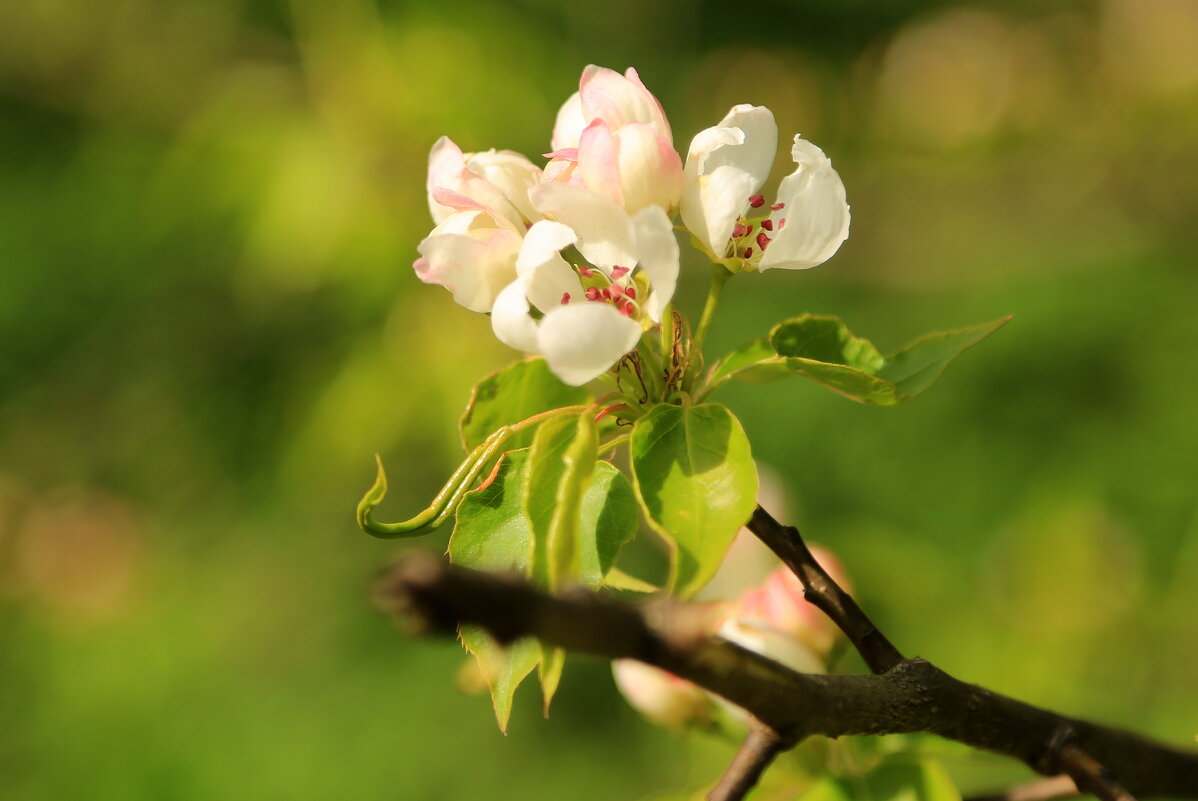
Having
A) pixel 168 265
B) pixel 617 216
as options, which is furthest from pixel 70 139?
pixel 617 216

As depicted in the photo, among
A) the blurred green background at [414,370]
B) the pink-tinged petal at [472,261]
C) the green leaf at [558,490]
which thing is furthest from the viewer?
the blurred green background at [414,370]

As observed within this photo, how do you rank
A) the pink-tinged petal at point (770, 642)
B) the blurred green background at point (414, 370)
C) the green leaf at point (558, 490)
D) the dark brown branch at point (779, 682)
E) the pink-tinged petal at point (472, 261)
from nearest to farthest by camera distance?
1. the dark brown branch at point (779, 682)
2. the green leaf at point (558, 490)
3. the pink-tinged petal at point (472, 261)
4. the pink-tinged petal at point (770, 642)
5. the blurred green background at point (414, 370)

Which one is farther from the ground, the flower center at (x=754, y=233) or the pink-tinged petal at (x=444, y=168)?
the pink-tinged petal at (x=444, y=168)

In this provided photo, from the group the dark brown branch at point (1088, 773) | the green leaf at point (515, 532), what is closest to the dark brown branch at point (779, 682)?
the dark brown branch at point (1088, 773)

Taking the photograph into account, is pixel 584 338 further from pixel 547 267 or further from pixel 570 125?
pixel 570 125

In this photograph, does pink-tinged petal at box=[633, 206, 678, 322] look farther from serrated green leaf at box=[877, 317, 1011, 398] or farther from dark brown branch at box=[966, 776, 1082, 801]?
dark brown branch at box=[966, 776, 1082, 801]

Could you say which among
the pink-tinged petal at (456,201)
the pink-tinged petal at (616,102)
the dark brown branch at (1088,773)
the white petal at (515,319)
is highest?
the pink-tinged petal at (616,102)

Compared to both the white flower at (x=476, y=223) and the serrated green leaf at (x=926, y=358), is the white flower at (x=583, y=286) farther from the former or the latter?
the serrated green leaf at (x=926, y=358)
